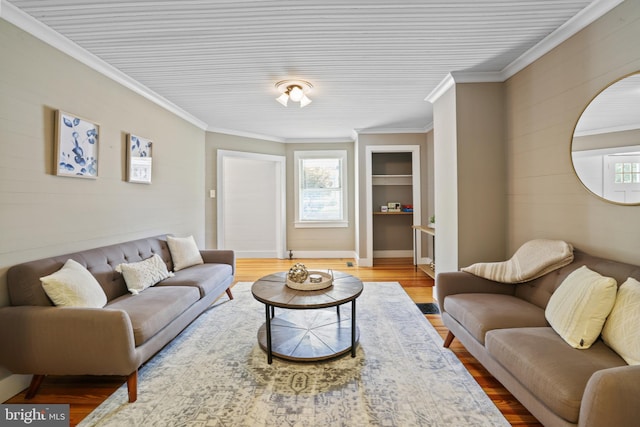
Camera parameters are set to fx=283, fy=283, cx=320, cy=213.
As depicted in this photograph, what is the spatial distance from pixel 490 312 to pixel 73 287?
2.85 meters

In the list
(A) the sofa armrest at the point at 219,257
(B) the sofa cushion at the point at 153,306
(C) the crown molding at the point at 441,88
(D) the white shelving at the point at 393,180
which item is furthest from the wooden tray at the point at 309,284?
(D) the white shelving at the point at 393,180

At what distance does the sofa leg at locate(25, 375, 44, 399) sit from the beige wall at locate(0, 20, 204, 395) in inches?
22.1

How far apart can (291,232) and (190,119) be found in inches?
111

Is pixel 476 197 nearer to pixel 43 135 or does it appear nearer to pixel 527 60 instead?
pixel 527 60

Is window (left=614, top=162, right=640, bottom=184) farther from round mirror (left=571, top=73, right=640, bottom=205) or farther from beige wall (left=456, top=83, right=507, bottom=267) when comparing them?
beige wall (left=456, top=83, right=507, bottom=267)

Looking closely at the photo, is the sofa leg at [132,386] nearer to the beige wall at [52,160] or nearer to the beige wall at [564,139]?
the beige wall at [52,160]

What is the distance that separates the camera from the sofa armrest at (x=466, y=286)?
239 centimetres

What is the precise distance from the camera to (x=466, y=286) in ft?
7.95

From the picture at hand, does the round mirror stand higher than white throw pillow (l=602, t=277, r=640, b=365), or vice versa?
the round mirror

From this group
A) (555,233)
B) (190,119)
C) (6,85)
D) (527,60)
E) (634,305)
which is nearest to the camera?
(634,305)

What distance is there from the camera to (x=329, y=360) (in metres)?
2.17

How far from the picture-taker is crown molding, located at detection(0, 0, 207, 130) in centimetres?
192

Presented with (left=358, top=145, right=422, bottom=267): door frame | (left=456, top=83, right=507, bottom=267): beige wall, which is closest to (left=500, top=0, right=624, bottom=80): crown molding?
(left=456, top=83, right=507, bottom=267): beige wall

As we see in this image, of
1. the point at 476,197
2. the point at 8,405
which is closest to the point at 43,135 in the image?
the point at 8,405
